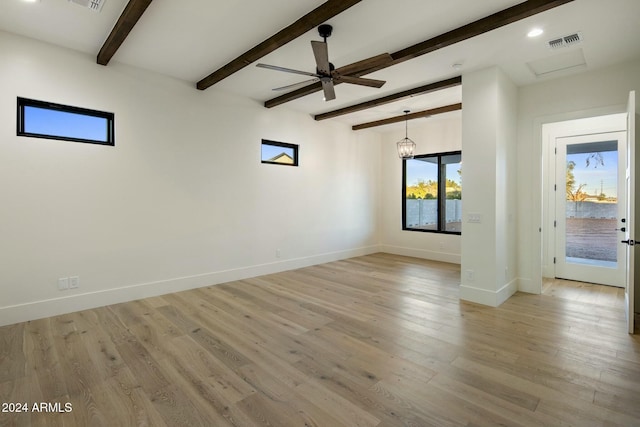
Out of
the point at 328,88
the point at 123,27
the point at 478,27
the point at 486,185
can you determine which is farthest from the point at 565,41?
the point at 123,27

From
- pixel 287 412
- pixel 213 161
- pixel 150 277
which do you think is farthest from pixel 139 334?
pixel 213 161

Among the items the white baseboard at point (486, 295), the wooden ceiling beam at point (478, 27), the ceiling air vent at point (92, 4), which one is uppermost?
the ceiling air vent at point (92, 4)

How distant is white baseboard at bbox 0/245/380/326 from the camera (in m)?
3.34

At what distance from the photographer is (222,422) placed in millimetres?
1843

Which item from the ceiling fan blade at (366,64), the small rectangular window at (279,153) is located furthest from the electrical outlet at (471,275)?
the small rectangular window at (279,153)

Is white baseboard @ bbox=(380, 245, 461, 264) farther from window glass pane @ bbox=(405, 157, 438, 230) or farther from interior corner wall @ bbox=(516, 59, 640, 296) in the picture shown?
interior corner wall @ bbox=(516, 59, 640, 296)

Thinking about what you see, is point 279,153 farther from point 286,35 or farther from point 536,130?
point 536,130

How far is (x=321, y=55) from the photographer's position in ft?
9.41

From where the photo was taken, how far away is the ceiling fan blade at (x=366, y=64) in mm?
2871

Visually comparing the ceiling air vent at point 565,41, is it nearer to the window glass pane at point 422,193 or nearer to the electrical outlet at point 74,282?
the window glass pane at point 422,193

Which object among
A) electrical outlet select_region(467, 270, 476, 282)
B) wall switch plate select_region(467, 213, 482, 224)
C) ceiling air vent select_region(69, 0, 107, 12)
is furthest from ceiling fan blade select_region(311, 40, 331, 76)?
electrical outlet select_region(467, 270, 476, 282)

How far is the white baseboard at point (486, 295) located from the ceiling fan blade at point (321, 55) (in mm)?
3100

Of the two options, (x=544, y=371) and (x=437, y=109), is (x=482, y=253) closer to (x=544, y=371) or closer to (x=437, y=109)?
(x=544, y=371)

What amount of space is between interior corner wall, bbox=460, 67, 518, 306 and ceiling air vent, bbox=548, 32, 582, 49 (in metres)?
0.60
